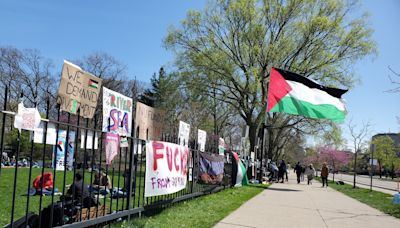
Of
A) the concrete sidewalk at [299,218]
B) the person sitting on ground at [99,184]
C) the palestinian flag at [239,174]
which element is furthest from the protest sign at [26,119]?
the palestinian flag at [239,174]

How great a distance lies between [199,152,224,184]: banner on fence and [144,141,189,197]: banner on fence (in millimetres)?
2251

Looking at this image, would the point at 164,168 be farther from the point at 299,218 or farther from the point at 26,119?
the point at 26,119

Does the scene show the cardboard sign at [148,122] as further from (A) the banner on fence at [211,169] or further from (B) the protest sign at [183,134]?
(A) the banner on fence at [211,169]

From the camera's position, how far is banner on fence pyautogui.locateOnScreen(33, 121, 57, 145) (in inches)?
184

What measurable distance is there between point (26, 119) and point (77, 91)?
1.10 m

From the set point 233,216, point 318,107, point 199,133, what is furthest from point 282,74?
point 233,216

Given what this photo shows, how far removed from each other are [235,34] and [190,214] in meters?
23.3

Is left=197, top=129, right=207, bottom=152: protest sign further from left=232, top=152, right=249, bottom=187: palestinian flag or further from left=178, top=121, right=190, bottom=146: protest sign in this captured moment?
left=232, top=152, right=249, bottom=187: palestinian flag

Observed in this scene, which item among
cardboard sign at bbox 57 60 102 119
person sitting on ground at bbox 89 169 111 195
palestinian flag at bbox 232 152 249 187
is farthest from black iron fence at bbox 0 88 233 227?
palestinian flag at bbox 232 152 249 187

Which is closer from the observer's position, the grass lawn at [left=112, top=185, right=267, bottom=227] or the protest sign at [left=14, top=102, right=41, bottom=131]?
the protest sign at [left=14, top=102, right=41, bottom=131]

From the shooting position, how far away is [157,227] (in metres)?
7.03

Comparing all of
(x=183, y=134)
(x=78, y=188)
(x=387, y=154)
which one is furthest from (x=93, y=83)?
(x=387, y=154)

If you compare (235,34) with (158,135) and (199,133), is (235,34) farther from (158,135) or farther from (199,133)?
(158,135)

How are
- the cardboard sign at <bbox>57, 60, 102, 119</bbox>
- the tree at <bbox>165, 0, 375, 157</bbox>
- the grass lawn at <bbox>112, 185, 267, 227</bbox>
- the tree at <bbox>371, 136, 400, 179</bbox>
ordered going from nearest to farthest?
the cardboard sign at <bbox>57, 60, 102, 119</bbox> < the grass lawn at <bbox>112, 185, 267, 227</bbox> < the tree at <bbox>165, 0, 375, 157</bbox> < the tree at <bbox>371, 136, 400, 179</bbox>
